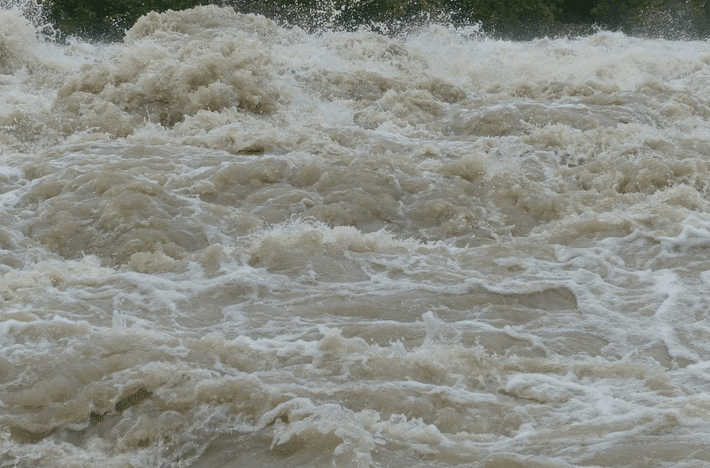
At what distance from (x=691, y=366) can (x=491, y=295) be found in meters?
1.17

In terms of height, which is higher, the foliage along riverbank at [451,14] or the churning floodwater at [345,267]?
the foliage along riverbank at [451,14]

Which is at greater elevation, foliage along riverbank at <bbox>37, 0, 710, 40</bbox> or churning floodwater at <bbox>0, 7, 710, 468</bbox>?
foliage along riverbank at <bbox>37, 0, 710, 40</bbox>

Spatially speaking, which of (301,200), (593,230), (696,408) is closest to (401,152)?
(301,200)

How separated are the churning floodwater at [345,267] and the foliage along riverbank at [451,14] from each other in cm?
961

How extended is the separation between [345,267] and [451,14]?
17.4m

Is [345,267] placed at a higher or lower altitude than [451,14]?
lower

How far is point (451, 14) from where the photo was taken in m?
21.2

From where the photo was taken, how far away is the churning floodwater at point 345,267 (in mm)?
3154

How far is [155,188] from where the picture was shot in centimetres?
608

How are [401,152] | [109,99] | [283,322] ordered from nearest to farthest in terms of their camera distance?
1. [283,322]
2. [401,152]
3. [109,99]

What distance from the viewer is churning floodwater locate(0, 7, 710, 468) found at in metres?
3.15

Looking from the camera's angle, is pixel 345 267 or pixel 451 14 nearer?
pixel 345 267

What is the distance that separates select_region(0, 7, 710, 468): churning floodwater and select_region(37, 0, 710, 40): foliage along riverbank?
961cm

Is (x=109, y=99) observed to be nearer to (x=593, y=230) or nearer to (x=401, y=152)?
(x=401, y=152)
